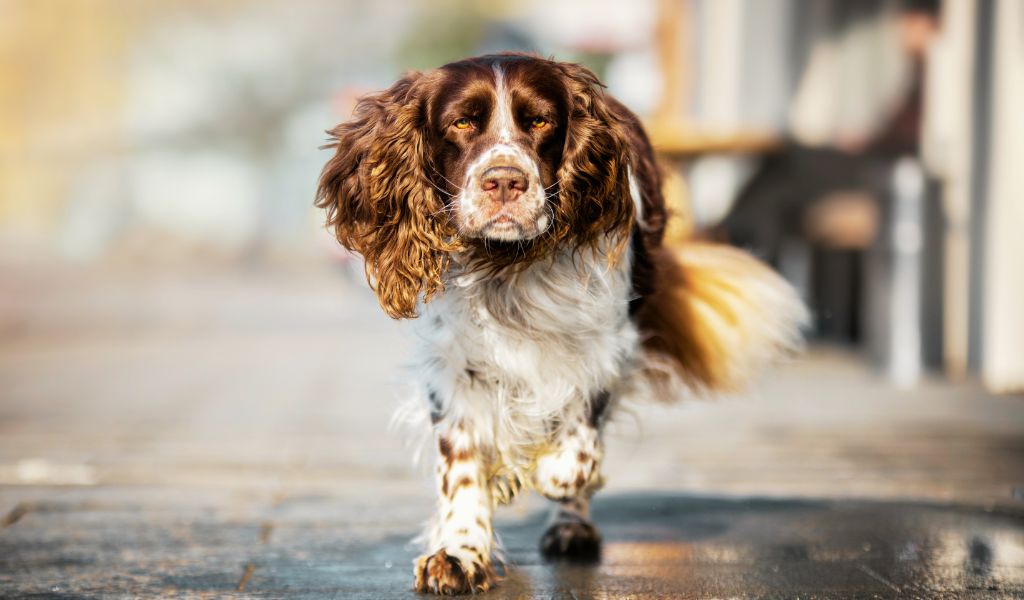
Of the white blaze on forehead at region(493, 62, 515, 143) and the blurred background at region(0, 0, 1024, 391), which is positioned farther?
the blurred background at region(0, 0, 1024, 391)

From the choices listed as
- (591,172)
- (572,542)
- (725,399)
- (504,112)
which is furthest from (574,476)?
(725,399)

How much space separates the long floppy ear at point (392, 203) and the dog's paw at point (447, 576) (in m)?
0.61

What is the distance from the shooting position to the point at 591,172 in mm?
3340

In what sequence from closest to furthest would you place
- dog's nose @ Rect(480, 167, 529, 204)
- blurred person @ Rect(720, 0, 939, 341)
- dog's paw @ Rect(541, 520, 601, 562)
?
dog's nose @ Rect(480, 167, 529, 204) → dog's paw @ Rect(541, 520, 601, 562) → blurred person @ Rect(720, 0, 939, 341)

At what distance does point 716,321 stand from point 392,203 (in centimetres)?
122

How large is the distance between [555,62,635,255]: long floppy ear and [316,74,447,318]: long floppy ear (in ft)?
1.07

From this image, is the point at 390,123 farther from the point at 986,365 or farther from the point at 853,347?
the point at 853,347

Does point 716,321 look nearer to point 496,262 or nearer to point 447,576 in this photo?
point 496,262

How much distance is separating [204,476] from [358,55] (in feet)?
119

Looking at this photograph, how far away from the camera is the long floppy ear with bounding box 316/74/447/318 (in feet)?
11.0

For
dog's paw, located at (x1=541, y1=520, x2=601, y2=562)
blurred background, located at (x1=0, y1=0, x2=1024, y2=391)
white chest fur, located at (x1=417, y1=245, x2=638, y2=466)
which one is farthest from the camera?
blurred background, located at (x1=0, y1=0, x2=1024, y2=391)

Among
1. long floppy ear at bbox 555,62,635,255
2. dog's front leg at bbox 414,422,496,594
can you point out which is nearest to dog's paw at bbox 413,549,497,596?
dog's front leg at bbox 414,422,496,594

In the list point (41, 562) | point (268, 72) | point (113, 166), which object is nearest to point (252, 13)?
point (268, 72)

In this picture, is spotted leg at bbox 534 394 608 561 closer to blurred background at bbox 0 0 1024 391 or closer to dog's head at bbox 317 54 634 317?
dog's head at bbox 317 54 634 317
